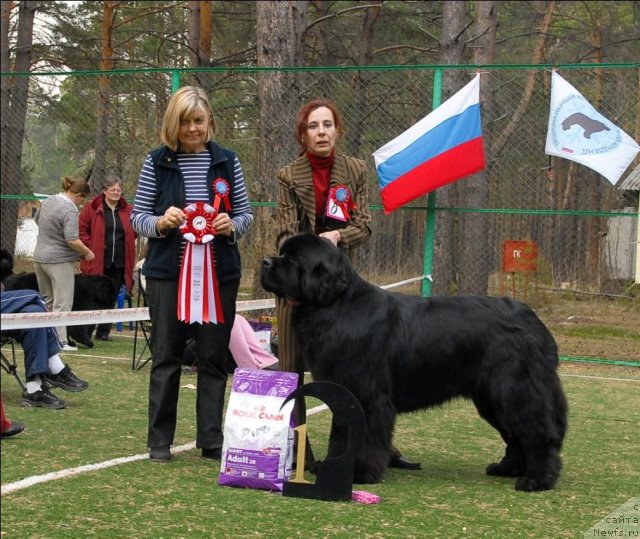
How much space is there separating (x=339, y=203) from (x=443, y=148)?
4472mm

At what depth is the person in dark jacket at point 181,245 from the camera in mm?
4793

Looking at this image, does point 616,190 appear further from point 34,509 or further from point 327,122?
point 34,509

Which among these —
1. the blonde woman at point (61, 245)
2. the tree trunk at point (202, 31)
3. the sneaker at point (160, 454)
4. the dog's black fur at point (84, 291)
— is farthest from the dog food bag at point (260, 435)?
the tree trunk at point (202, 31)

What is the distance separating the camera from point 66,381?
6906mm

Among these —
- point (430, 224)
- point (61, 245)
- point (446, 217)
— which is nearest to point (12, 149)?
point (61, 245)

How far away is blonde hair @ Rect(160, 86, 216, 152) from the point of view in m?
4.74

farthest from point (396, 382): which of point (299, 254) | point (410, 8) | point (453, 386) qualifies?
point (410, 8)

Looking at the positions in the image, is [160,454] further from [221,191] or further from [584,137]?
[584,137]

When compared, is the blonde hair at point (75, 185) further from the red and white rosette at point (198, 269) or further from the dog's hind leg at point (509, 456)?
the dog's hind leg at point (509, 456)

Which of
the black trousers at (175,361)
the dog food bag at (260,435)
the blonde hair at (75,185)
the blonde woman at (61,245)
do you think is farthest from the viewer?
the blonde hair at (75,185)

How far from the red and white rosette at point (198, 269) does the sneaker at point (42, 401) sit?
200 cm

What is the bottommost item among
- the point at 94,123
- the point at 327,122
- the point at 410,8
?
the point at 327,122

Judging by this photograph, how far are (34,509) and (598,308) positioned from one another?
9.73m

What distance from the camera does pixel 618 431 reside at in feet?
20.7
